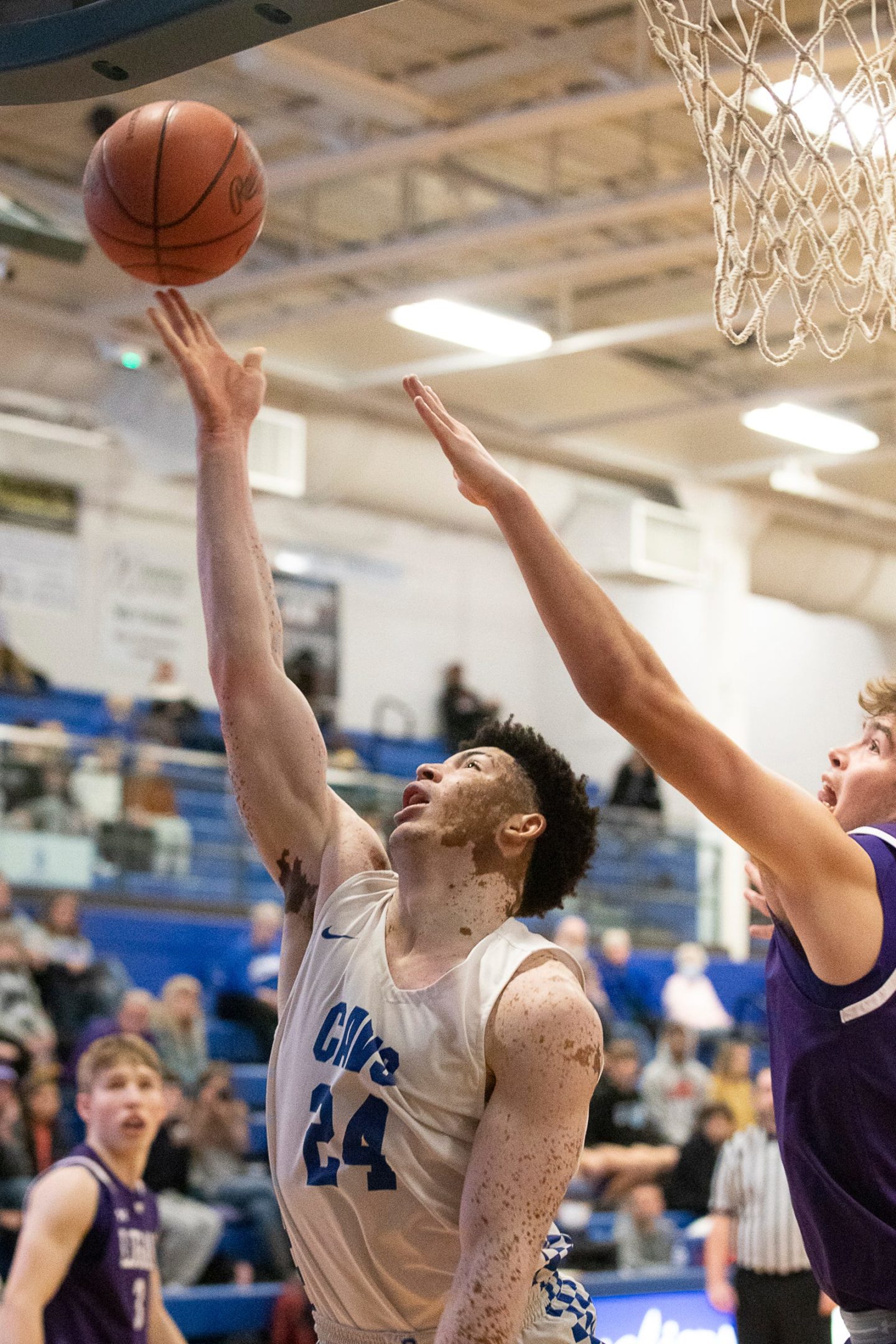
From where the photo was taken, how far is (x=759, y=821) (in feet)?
7.75

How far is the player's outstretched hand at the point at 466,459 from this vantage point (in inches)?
97.5

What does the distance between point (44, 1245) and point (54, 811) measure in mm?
7117

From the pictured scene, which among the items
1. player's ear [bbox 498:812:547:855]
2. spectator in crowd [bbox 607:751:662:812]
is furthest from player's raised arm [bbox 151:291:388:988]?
spectator in crowd [bbox 607:751:662:812]

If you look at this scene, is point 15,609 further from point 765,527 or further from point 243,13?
point 243,13

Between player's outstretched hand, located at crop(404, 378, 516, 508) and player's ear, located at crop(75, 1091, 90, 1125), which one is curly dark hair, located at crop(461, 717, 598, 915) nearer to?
player's outstretched hand, located at crop(404, 378, 516, 508)

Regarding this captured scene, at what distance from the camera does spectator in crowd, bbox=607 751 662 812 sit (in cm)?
1489

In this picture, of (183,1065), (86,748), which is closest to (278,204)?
(86,748)

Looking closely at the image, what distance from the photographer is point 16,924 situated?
9656 millimetres

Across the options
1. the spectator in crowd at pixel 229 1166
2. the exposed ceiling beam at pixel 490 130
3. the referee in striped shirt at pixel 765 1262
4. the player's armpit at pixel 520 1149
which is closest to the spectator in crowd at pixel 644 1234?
the referee in striped shirt at pixel 765 1262

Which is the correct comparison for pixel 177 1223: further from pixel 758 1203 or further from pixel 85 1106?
pixel 85 1106

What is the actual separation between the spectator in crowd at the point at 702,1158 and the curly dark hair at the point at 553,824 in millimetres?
6979

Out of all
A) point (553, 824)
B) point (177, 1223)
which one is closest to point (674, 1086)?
point (177, 1223)

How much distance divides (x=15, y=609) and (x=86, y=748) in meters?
2.45

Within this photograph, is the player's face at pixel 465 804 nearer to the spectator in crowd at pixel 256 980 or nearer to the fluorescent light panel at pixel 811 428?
the spectator in crowd at pixel 256 980
